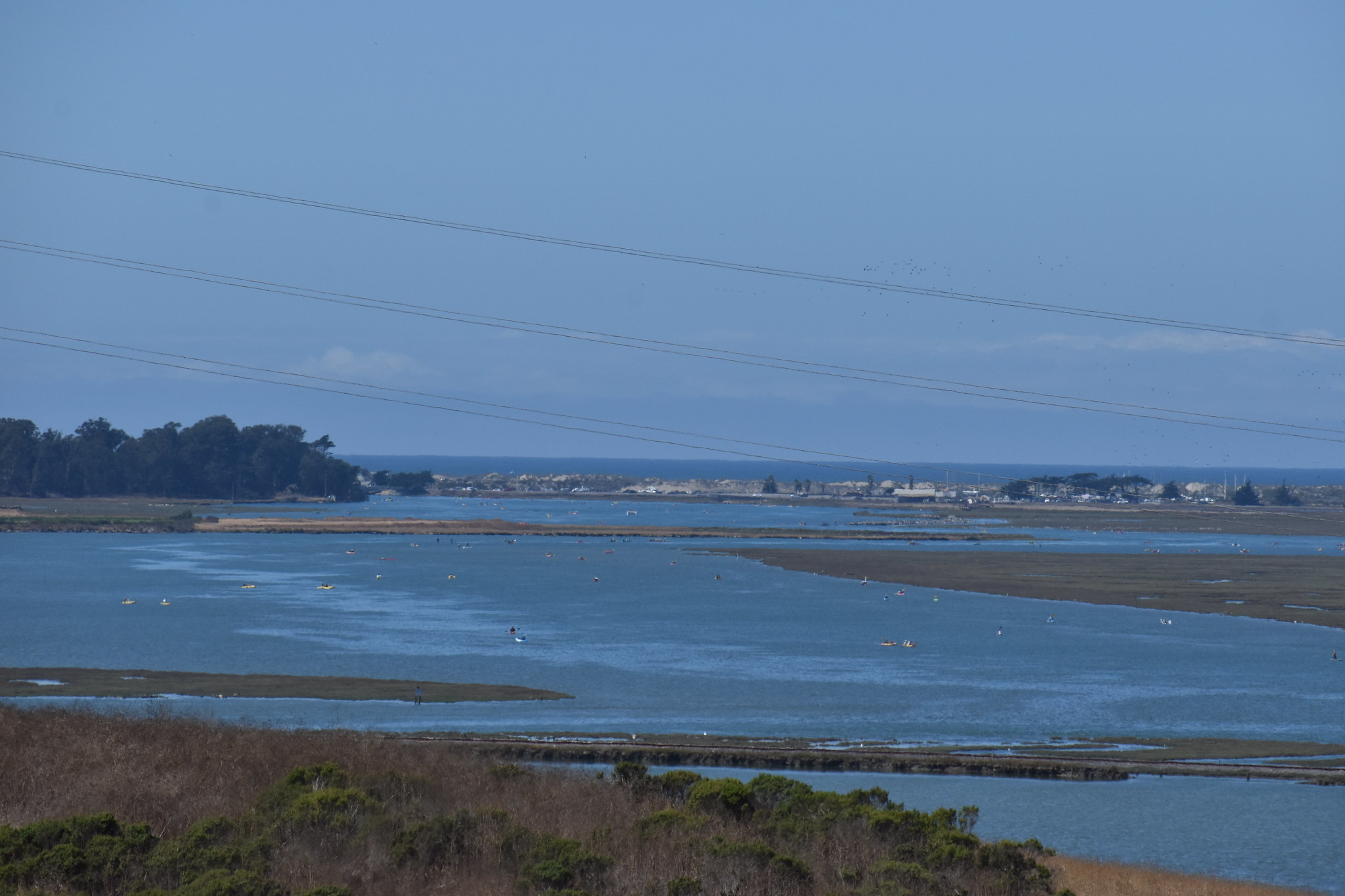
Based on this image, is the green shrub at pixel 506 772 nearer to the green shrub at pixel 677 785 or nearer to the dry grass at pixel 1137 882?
the green shrub at pixel 677 785

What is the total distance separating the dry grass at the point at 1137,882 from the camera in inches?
926

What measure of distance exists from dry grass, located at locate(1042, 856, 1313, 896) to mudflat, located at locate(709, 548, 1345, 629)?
49469mm

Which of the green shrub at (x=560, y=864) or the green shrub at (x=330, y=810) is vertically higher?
the green shrub at (x=330, y=810)

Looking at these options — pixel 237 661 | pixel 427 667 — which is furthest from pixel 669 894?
pixel 237 661

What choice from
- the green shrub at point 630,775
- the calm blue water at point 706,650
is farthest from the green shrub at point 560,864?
the calm blue water at point 706,650

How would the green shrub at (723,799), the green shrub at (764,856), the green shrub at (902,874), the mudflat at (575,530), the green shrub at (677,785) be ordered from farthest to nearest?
the mudflat at (575,530) → the green shrub at (677,785) → the green shrub at (723,799) → the green shrub at (902,874) → the green shrub at (764,856)

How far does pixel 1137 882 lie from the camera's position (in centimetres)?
2523

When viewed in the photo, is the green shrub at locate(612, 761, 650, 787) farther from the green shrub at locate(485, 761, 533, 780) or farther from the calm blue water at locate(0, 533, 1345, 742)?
the calm blue water at locate(0, 533, 1345, 742)

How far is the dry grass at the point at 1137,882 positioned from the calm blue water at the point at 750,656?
231cm

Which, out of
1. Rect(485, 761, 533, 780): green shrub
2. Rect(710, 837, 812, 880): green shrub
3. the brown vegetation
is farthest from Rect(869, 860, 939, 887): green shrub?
Rect(485, 761, 533, 780): green shrub

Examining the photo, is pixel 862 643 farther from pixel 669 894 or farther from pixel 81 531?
pixel 81 531

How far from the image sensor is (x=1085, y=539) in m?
145

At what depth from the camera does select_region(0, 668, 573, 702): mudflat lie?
4788 cm

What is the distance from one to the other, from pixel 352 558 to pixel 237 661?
63.5 meters
